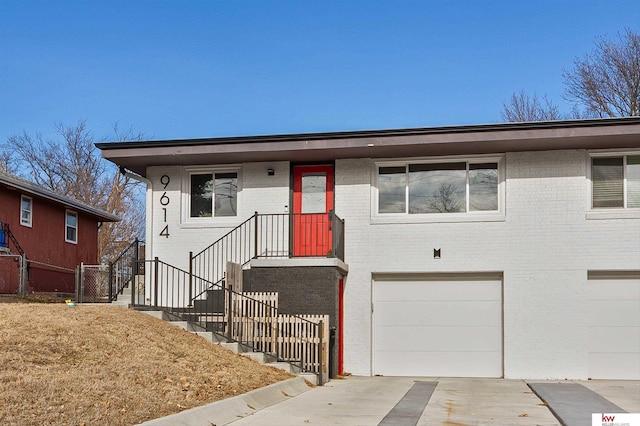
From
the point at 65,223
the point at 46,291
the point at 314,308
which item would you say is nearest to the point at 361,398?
the point at 314,308

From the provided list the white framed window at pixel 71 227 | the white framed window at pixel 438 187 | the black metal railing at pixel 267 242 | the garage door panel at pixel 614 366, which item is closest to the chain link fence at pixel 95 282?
the white framed window at pixel 71 227

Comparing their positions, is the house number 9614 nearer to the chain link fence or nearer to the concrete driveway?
the chain link fence

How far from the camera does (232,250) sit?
19.5 m

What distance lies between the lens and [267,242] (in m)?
19.3

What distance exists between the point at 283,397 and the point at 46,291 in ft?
52.7

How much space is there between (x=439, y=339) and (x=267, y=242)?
4.74 metres

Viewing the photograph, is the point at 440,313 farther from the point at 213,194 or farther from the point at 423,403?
the point at 213,194

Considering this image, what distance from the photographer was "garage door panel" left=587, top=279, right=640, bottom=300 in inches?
701

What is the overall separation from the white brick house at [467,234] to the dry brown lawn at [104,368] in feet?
13.5

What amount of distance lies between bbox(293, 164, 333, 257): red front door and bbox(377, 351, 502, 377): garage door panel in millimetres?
3056

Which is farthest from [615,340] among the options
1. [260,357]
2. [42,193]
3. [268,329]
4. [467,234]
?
[42,193]

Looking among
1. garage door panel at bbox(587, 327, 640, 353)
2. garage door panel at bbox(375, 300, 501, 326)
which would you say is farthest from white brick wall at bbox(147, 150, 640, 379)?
garage door panel at bbox(375, 300, 501, 326)

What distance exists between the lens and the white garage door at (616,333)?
58.0 ft

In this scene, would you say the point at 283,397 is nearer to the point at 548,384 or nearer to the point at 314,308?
the point at 314,308
